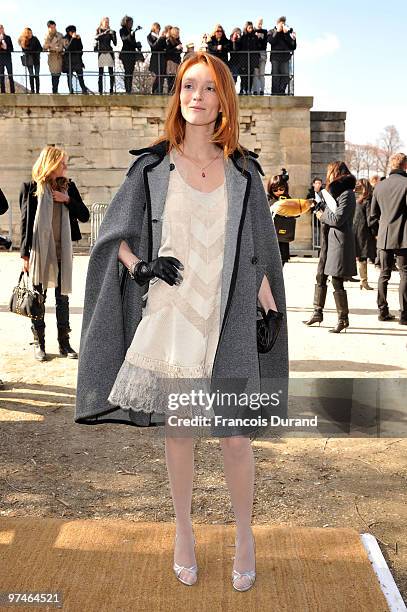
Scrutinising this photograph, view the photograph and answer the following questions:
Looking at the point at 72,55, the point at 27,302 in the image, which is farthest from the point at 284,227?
the point at 72,55

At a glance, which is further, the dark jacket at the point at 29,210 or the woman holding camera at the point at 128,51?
the woman holding camera at the point at 128,51

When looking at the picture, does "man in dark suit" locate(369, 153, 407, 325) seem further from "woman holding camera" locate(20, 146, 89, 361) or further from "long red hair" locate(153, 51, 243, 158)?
"long red hair" locate(153, 51, 243, 158)

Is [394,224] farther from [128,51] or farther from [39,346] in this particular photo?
[128,51]

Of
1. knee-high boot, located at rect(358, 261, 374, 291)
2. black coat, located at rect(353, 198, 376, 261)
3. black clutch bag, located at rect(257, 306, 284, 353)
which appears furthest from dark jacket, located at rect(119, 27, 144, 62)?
black clutch bag, located at rect(257, 306, 284, 353)

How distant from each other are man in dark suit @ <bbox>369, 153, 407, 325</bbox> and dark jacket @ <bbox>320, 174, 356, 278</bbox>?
836 mm

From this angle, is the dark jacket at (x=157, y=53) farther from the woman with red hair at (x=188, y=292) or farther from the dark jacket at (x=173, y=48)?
the woman with red hair at (x=188, y=292)

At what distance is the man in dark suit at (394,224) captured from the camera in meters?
8.89

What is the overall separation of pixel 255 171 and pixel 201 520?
5.74ft

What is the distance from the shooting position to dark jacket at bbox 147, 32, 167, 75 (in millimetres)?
19625

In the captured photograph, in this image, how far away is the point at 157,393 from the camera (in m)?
2.70

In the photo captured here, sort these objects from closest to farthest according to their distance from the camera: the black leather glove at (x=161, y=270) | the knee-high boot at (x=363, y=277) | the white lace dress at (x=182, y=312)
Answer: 1. the black leather glove at (x=161, y=270)
2. the white lace dress at (x=182, y=312)
3. the knee-high boot at (x=363, y=277)

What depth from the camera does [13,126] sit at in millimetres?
20328

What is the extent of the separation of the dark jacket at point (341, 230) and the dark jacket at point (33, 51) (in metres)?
13.8

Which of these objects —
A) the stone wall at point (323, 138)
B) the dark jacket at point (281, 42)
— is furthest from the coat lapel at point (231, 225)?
the stone wall at point (323, 138)
